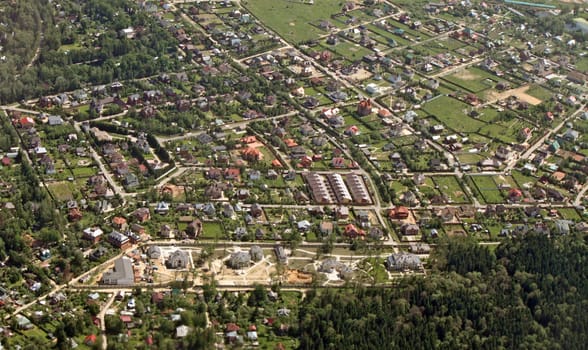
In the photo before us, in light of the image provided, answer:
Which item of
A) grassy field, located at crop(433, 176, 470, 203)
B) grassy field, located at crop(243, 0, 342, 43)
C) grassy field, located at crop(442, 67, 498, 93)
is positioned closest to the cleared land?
grassy field, located at crop(442, 67, 498, 93)

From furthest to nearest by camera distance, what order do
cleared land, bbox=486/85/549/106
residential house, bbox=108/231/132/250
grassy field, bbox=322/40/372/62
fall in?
grassy field, bbox=322/40/372/62, cleared land, bbox=486/85/549/106, residential house, bbox=108/231/132/250

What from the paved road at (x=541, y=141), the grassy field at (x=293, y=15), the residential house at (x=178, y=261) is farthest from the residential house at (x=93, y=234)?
the grassy field at (x=293, y=15)

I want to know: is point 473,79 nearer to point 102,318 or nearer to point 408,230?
point 408,230

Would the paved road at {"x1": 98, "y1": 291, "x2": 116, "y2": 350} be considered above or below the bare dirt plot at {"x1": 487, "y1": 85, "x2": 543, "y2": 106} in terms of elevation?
above

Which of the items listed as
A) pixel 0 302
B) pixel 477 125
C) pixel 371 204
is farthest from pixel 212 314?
pixel 477 125

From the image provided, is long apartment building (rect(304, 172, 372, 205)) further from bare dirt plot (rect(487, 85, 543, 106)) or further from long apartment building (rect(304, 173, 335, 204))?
bare dirt plot (rect(487, 85, 543, 106))

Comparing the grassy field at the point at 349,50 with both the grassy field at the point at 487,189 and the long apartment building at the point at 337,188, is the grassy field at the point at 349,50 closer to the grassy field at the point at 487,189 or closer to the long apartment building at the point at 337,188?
the grassy field at the point at 487,189
